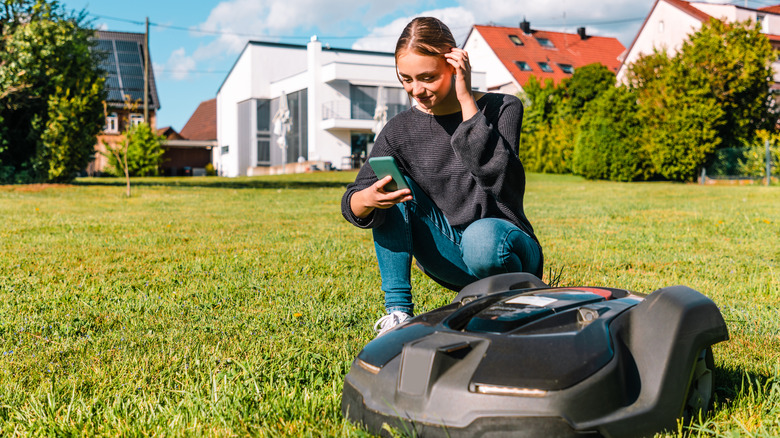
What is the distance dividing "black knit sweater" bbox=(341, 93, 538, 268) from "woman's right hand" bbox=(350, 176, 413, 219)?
0.07m

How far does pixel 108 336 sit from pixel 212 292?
0.93m

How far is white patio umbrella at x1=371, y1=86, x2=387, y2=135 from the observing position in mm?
30681

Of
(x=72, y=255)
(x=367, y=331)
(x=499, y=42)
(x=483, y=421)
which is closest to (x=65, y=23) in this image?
(x=72, y=255)

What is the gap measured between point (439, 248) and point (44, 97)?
16.2 metres

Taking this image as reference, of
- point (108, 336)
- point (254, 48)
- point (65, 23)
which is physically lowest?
point (108, 336)

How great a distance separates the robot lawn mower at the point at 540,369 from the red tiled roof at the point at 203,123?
5360 cm

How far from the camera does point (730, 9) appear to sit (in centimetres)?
3366

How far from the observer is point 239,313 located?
3.14 metres

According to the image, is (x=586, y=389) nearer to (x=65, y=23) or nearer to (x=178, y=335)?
(x=178, y=335)

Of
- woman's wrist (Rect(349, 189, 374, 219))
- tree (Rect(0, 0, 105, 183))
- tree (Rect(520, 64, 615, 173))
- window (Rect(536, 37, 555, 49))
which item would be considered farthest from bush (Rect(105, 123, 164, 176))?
woman's wrist (Rect(349, 189, 374, 219))

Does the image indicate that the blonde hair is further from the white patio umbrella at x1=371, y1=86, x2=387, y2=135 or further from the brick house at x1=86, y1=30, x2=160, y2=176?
the brick house at x1=86, y1=30, x2=160, y2=176

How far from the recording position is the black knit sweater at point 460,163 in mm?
2217

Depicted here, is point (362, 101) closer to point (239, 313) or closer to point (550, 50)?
point (550, 50)

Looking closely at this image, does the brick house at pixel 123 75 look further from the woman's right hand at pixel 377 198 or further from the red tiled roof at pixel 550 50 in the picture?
the woman's right hand at pixel 377 198
